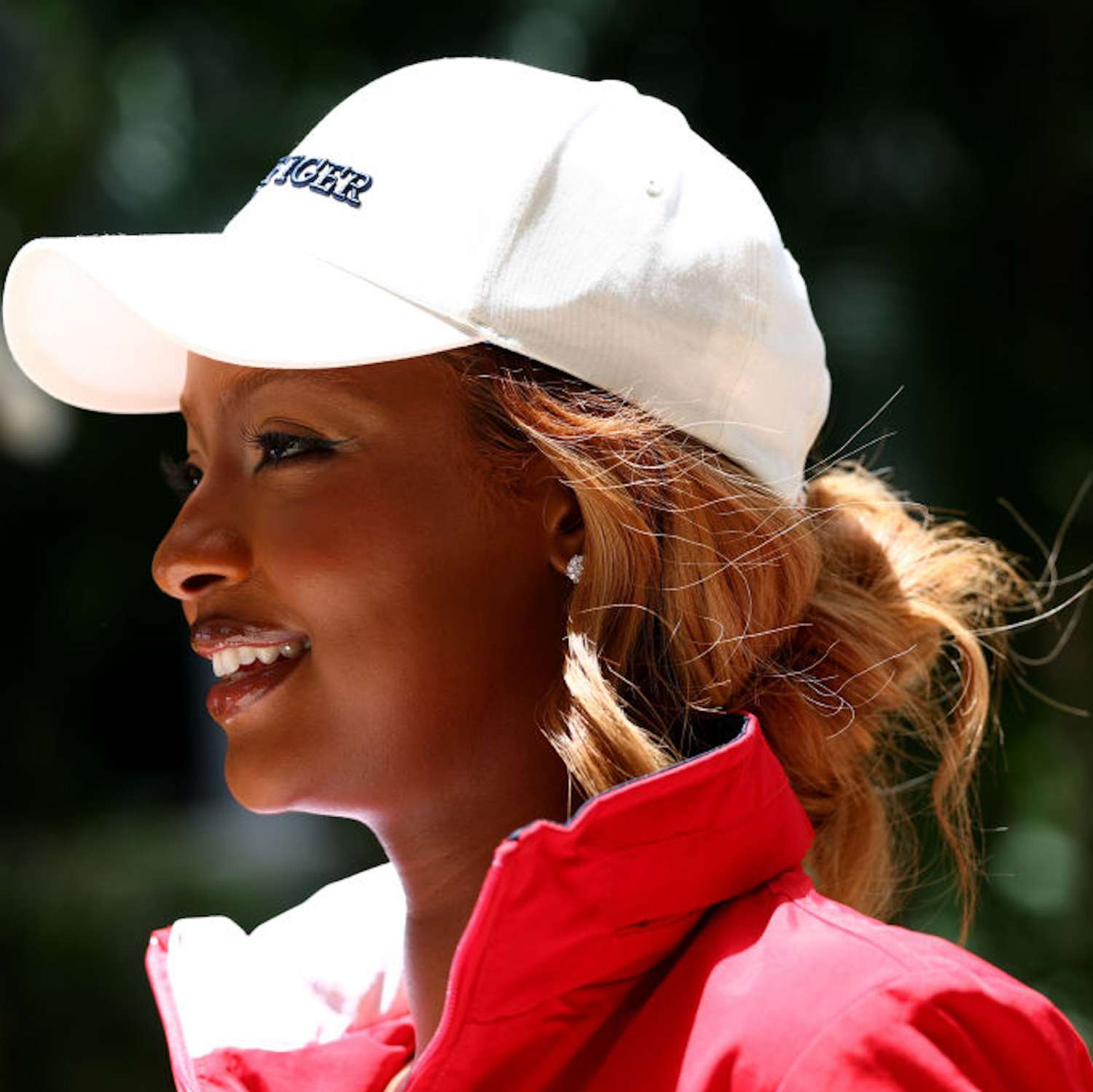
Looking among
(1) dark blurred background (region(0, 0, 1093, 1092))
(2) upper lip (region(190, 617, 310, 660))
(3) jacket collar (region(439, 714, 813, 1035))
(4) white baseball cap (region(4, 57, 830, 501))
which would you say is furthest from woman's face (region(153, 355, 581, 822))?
(1) dark blurred background (region(0, 0, 1093, 1092))

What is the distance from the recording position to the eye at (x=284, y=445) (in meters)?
1.72

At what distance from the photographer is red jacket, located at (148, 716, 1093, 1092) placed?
133 centimetres

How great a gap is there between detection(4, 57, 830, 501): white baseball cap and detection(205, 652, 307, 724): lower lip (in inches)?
11.9

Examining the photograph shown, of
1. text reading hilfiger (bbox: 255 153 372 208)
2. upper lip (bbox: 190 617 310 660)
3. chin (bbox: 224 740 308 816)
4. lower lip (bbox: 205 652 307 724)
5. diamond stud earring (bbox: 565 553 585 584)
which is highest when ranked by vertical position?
text reading hilfiger (bbox: 255 153 372 208)

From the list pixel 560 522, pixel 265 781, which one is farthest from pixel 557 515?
pixel 265 781

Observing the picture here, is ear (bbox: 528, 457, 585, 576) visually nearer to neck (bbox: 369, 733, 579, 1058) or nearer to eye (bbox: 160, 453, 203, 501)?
neck (bbox: 369, 733, 579, 1058)

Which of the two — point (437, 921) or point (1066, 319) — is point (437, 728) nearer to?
point (437, 921)

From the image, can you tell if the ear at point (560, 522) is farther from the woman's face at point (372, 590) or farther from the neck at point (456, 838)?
the neck at point (456, 838)

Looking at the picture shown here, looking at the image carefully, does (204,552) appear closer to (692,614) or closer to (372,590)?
(372,590)

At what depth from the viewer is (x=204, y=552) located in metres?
1.70

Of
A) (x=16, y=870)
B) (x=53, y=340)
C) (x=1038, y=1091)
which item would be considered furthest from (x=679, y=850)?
(x=16, y=870)

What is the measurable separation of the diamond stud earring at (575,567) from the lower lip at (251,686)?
0.28 metres

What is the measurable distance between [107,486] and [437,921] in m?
4.44

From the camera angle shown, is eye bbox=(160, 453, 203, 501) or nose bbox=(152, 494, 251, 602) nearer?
nose bbox=(152, 494, 251, 602)
